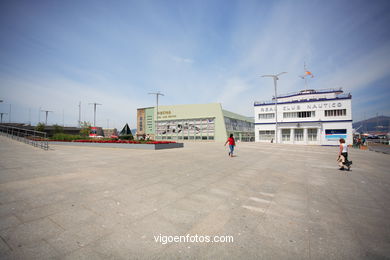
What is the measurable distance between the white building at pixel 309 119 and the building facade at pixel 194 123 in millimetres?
9054

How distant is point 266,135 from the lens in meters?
40.3

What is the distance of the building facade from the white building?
9.05 meters

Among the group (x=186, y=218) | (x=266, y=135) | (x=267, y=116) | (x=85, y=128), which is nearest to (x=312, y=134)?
(x=266, y=135)

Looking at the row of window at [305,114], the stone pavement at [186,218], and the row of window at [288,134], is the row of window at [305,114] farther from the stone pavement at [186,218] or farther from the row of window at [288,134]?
the stone pavement at [186,218]

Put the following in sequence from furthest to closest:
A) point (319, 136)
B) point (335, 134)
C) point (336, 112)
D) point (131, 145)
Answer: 1. point (319, 136)
2. point (336, 112)
3. point (335, 134)
4. point (131, 145)

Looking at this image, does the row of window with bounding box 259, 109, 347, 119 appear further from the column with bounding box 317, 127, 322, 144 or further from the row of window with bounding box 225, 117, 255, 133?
the row of window with bounding box 225, 117, 255, 133

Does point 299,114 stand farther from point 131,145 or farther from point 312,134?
point 131,145

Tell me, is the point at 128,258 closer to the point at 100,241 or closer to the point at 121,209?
the point at 100,241

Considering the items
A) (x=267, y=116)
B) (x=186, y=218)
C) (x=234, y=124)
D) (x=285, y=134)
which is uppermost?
(x=267, y=116)

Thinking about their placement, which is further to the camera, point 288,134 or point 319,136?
point 288,134

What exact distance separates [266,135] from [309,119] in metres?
9.60

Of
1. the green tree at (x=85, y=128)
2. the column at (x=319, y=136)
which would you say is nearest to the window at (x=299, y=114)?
the column at (x=319, y=136)

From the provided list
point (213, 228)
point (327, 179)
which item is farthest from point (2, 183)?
point (327, 179)

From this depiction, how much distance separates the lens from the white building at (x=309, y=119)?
33.3 m
